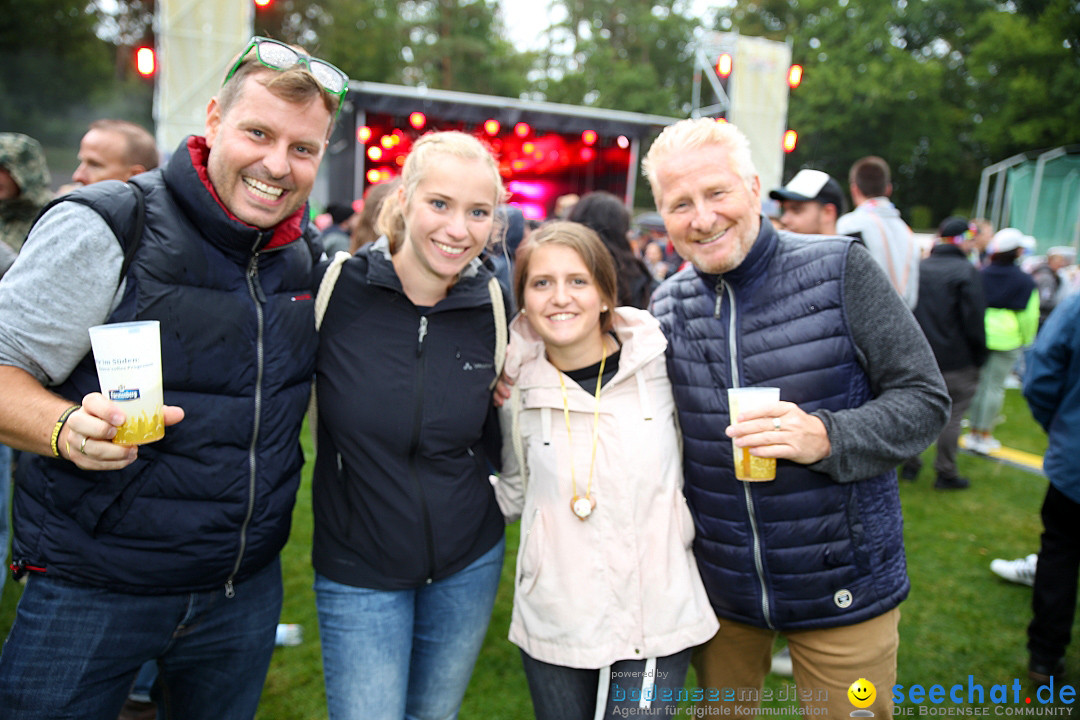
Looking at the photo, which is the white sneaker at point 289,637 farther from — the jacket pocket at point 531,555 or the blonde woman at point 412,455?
the jacket pocket at point 531,555

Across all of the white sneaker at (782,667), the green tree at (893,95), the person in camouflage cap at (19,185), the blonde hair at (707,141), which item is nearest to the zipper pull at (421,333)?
the blonde hair at (707,141)

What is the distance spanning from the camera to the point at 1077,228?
1491 centimetres

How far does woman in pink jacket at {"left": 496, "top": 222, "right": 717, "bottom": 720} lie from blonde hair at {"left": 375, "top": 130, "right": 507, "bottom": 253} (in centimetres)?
27

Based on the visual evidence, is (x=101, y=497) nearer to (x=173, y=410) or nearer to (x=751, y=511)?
(x=173, y=410)

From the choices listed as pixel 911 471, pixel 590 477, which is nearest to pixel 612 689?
pixel 590 477

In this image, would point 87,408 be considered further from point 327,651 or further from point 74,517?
point 327,651

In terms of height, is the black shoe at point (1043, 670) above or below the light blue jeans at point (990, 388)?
below

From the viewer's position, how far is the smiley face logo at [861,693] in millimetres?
1835

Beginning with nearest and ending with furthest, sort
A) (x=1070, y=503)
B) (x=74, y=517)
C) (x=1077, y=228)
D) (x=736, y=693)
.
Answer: (x=74, y=517)
(x=736, y=693)
(x=1070, y=503)
(x=1077, y=228)

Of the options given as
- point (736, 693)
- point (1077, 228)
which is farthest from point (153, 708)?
point (1077, 228)

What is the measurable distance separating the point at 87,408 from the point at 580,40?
4102 cm

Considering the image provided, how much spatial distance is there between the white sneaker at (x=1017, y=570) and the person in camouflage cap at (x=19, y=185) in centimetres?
626

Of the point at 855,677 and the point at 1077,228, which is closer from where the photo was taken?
the point at 855,677

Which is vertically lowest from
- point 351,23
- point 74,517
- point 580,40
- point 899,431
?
point 74,517
